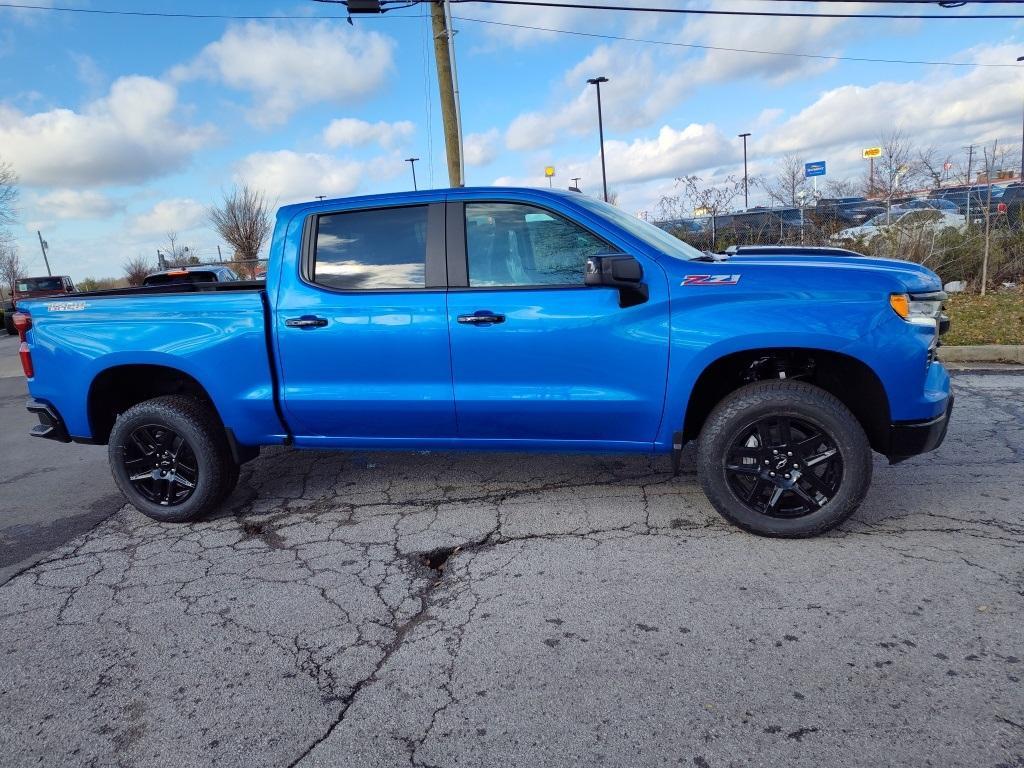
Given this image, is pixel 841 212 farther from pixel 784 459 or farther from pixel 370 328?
pixel 370 328

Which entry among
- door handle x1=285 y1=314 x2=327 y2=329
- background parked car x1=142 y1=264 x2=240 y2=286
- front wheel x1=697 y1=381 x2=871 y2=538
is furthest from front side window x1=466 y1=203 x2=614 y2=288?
background parked car x1=142 y1=264 x2=240 y2=286

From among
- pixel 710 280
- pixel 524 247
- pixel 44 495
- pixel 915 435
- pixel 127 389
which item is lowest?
pixel 44 495

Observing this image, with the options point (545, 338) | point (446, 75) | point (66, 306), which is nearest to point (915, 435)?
point (545, 338)

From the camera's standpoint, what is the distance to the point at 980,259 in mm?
12727

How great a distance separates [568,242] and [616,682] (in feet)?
7.24

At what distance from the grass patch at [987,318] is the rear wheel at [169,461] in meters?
8.53

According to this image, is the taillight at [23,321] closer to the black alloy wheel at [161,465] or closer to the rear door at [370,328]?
the black alloy wheel at [161,465]

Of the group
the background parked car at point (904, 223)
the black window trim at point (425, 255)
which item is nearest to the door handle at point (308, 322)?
the black window trim at point (425, 255)

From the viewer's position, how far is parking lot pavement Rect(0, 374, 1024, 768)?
2.25 m

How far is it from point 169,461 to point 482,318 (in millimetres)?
2180

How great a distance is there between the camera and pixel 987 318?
9.88 m

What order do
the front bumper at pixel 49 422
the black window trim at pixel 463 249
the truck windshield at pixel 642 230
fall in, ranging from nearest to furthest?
the black window trim at pixel 463 249
the truck windshield at pixel 642 230
the front bumper at pixel 49 422

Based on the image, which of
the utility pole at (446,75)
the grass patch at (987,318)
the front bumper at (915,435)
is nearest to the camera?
the front bumper at (915,435)

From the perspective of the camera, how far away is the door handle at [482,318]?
3.69 metres
